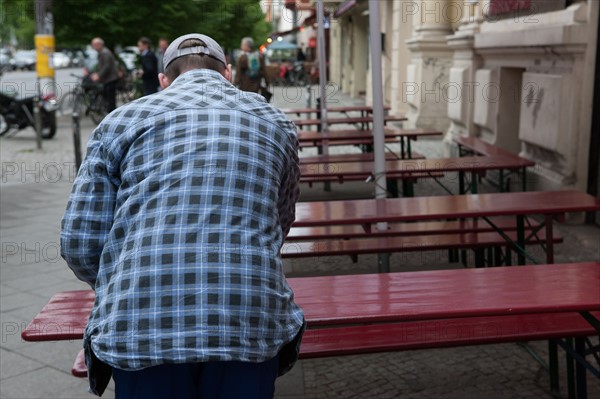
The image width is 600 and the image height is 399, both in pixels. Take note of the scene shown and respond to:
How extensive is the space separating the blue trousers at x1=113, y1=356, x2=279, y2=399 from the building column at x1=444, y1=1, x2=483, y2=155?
30.7 ft

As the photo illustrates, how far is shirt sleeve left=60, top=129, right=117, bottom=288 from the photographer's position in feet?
6.98

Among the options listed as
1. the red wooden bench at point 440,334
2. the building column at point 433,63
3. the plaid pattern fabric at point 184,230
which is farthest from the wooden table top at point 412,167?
the building column at point 433,63

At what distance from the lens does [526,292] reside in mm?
3086

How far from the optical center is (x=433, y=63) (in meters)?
14.5

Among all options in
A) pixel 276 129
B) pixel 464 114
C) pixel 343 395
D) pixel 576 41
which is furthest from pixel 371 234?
pixel 464 114

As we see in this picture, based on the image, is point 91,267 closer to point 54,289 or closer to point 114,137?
point 114,137

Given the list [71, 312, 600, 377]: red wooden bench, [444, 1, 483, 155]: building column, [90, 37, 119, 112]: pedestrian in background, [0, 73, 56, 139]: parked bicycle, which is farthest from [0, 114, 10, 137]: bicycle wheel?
[71, 312, 600, 377]: red wooden bench

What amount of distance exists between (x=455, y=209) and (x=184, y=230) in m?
2.85

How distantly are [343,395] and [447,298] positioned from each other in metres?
1.14

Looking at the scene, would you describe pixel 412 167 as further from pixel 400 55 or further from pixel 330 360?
pixel 400 55

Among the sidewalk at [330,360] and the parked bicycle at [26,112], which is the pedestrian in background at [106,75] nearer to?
the parked bicycle at [26,112]

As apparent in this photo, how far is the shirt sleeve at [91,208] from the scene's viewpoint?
6.98 feet

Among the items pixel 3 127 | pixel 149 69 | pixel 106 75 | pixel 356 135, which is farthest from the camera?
pixel 106 75

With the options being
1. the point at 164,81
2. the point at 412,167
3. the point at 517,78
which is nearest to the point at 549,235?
the point at 412,167
